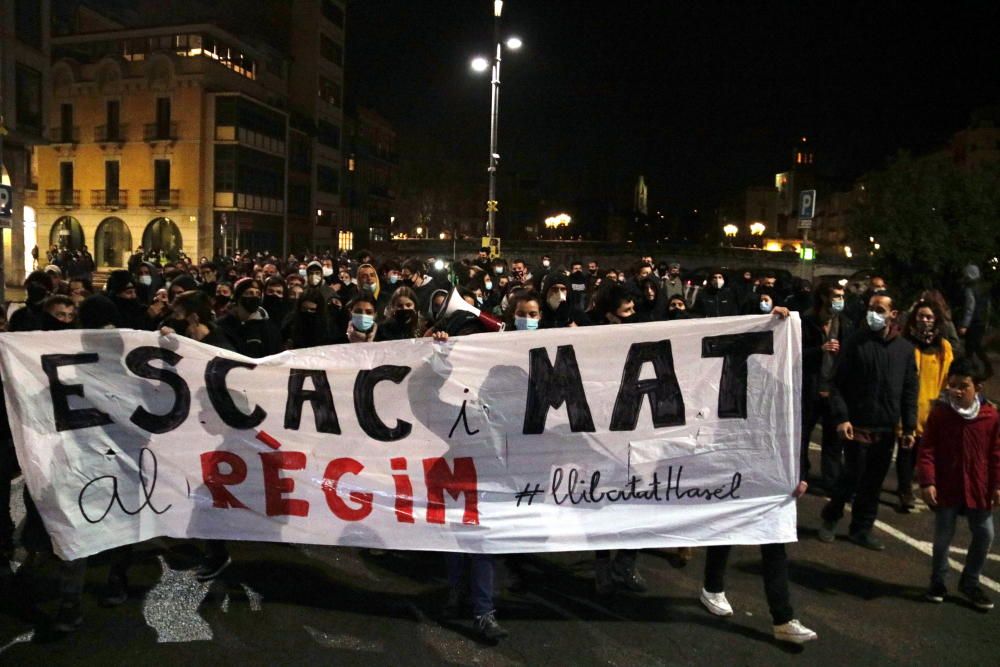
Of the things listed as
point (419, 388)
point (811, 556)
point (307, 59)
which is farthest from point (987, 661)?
point (307, 59)

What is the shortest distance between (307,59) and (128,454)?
51.4 m

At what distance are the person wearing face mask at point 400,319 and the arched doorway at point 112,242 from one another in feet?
134

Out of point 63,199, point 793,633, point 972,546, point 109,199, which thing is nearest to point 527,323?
point 793,633

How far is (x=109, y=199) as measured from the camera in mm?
42969

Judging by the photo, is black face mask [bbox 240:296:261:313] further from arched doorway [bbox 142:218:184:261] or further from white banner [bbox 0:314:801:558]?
arched doorway [bbox 142:218:184:261]

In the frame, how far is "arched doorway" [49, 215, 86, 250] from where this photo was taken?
43125 mm

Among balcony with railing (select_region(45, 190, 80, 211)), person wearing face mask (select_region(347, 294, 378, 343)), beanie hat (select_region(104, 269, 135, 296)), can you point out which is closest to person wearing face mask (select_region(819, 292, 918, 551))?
person wearing face mask (select_region(347, 294, 378, 343))

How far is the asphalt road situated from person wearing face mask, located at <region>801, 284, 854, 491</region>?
1.46m

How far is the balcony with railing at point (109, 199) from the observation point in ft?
140

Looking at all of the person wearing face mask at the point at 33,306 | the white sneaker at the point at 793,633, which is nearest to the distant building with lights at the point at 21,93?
the person wearing face mask at the point at 33,306

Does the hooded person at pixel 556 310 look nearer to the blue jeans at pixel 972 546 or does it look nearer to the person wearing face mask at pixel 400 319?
the person wearing face mask at pixel 400 319

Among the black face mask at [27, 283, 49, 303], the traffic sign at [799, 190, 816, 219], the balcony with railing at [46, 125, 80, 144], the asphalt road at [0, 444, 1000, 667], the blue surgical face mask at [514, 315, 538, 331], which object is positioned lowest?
the asphalt road at [0, 444, 1000, 667]

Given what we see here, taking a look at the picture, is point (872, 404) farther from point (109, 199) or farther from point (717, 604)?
point (109, 199)

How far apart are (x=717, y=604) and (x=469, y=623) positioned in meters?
1.40
